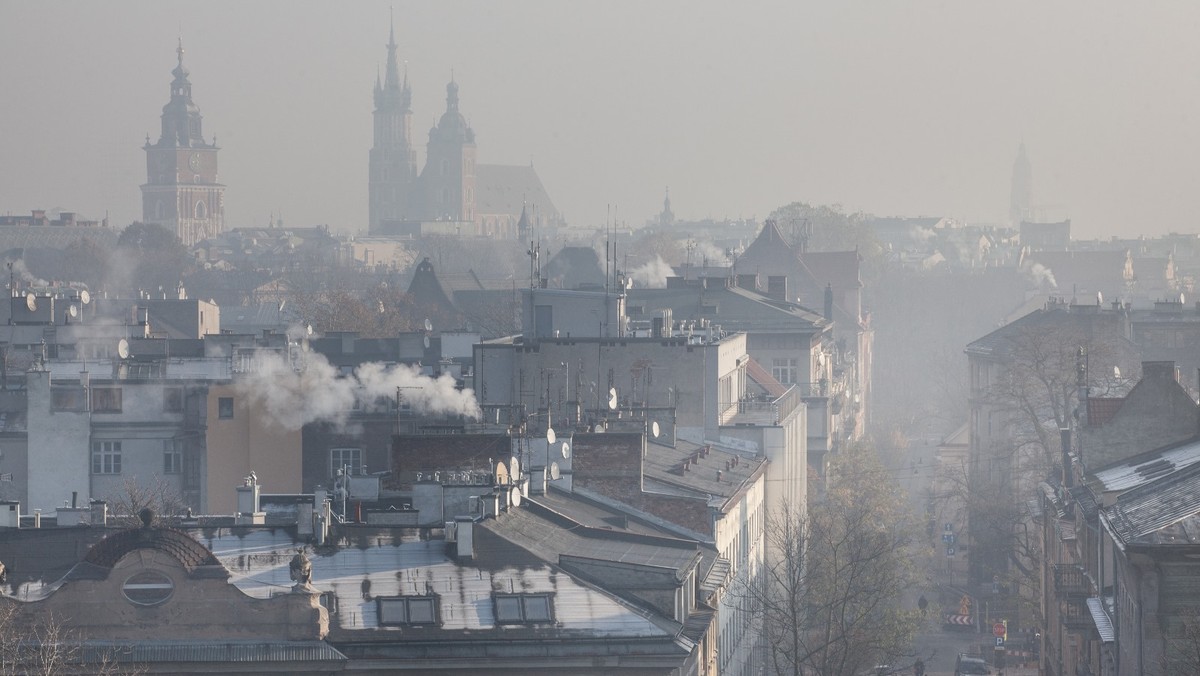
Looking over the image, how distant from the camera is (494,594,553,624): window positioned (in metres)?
37.8

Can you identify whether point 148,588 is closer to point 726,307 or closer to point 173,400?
point 173,400

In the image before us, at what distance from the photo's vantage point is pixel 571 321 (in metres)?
73.7

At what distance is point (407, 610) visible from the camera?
123ft

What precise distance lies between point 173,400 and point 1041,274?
13132 cm

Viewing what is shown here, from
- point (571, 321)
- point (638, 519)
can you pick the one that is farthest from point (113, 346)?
point (638, 519)

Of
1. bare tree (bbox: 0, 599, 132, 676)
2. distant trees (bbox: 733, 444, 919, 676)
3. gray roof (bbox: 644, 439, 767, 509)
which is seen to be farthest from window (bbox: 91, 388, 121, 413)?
bare tree (bbox: 0, 599, 132, 676)

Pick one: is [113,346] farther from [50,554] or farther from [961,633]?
[50,554]

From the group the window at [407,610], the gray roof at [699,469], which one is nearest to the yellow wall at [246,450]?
the gray roof at [699,469]

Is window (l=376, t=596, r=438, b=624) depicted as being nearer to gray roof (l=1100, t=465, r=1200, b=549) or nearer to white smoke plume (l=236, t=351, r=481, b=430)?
gray roof (l=1100, t=465, r=1200, b=549)

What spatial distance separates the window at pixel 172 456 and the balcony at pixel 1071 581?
23133 mm

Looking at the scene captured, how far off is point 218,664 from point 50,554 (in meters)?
5.88

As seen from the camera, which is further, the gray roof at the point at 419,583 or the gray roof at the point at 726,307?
the gray roof at the point at 726,307

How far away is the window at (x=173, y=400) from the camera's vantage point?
217ft

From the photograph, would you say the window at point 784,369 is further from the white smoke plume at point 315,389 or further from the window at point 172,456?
the window at point 172,456
